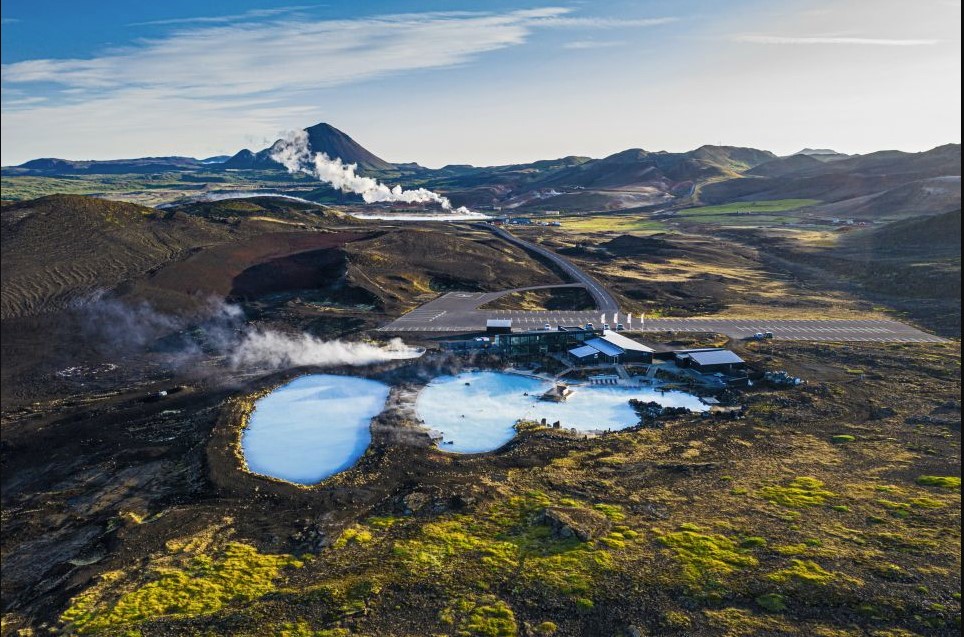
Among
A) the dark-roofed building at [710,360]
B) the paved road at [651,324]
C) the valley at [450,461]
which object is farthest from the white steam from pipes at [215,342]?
the dark-roofed building at [710,360]

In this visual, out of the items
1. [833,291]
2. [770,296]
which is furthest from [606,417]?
[833,291]

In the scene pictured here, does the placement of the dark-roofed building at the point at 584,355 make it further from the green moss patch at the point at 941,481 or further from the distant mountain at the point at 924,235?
the distant mountain at the point at 924,235

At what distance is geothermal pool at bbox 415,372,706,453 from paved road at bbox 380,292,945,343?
1997 centimetres

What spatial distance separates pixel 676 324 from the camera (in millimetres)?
85500

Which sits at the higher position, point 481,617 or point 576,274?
point 576,274

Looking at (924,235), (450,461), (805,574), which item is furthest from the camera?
(924,235)

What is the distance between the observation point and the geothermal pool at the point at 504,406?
50312mm

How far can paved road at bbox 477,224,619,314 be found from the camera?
97375mm

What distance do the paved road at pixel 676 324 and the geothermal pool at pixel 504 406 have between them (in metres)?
20.0

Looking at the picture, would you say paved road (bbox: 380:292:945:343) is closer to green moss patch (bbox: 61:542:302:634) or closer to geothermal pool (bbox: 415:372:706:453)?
geothermal pool (bbox: 415:372:706:453)

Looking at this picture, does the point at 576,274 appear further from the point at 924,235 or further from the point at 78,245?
the point at 78,245

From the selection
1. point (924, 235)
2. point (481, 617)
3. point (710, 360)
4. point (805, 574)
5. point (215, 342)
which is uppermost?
point (924, 235)

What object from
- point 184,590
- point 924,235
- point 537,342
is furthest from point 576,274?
point 184,590

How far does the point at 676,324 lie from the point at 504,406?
1634 inches
